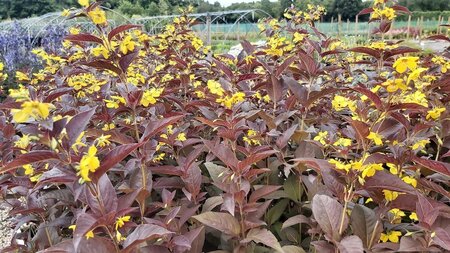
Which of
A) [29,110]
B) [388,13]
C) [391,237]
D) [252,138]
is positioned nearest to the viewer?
[29,110]

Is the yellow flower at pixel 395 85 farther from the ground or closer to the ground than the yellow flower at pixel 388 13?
closer to the ground

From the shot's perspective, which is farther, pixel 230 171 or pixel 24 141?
pixel 230 171

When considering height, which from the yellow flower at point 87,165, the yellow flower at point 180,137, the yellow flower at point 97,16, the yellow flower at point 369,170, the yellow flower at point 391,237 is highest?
the yellow flower at point 97,16

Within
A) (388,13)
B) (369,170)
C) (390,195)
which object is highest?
(388,13)

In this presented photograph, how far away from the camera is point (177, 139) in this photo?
1419 mm

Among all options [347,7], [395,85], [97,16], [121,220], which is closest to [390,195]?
[395,85]

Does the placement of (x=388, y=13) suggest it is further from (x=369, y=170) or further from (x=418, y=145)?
(x=369, y=170)

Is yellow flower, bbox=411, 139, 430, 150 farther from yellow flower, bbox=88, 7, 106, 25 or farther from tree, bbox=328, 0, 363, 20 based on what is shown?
tree, bbox=328, 0, 363, 20

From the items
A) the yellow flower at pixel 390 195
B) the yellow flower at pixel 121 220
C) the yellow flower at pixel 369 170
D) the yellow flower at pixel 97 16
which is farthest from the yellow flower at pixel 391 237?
the yellow flower at pixel 97 16

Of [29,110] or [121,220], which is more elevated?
[29,110]

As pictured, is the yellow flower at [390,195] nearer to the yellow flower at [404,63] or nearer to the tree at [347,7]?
the yellow flower at [404,63]

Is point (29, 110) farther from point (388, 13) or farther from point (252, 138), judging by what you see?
point (388, 13)

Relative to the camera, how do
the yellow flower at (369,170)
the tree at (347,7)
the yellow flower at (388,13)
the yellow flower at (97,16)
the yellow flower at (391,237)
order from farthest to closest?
the tree at (347,7) → the yellow flower at (388,13) → the yellow flower at (97,16) → the yellow flower at (391,237) → the yellow flower at (369,170)

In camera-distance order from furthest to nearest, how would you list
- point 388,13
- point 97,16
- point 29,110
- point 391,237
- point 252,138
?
point 388,13
point 252,138
point 97,16
point 391,237
point 29,110
